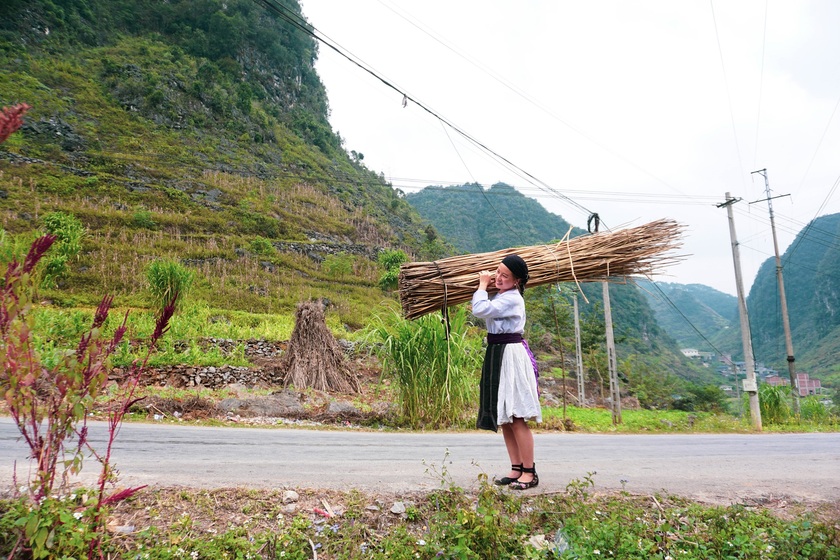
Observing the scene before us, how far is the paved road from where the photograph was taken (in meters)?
3.40

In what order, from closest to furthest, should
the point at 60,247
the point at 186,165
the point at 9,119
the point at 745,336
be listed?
the point at 9,119 < the point at 745,336 < the point at 60,247 < the point at 186,165

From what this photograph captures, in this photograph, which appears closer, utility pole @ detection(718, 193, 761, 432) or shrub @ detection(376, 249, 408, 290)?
utility pole @ detection(718, 193, 761, 432)

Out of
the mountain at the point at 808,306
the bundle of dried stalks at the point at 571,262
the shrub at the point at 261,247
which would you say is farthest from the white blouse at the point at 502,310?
the mountain at the point at 808,306

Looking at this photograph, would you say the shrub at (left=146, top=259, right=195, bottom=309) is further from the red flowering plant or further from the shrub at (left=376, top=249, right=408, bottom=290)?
the shrub at (left=376, top=249, right=408, bottom=290)

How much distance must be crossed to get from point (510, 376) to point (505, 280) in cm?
69

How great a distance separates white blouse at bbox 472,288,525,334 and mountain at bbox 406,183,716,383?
23795 millimetres

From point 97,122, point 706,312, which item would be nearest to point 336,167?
point 97,122

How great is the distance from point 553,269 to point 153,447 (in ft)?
12.9

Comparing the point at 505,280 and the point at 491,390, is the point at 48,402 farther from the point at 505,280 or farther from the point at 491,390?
the point at 505,280

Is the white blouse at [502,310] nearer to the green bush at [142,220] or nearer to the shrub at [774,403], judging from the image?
the shrub at [774,403]

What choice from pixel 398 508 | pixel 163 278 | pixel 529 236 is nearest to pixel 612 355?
pixel 398 508

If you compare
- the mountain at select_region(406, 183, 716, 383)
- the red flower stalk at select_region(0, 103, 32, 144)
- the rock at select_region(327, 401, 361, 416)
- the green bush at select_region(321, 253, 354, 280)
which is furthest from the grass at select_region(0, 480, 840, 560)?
the green bush at select_region(321, 253, 354, 280)

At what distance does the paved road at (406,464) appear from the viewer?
340 centimetres

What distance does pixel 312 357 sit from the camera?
10.9 m
